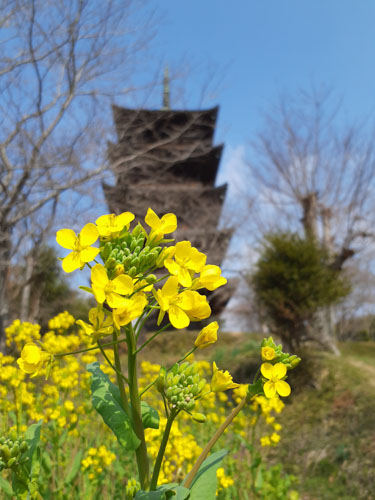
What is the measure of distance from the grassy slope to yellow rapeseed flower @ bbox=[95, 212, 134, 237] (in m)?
4.02

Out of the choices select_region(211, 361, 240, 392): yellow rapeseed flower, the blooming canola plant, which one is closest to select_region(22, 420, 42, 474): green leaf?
the blooming canola plant

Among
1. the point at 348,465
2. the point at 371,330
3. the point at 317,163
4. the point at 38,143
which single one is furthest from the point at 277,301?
the point at 371,330

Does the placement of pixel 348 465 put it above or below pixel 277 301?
below

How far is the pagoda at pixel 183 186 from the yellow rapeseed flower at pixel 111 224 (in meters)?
10.9

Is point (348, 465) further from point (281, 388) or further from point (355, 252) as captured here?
point (355, 252)

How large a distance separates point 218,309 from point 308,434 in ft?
34.5

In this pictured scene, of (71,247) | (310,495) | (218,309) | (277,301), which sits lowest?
(310,495)

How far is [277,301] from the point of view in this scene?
7527 millimetres

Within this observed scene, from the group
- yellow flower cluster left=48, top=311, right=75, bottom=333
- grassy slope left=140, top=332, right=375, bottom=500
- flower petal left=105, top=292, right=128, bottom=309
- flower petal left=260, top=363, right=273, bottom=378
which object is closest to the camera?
flower petal left=105, top=292, right=128, bottom=309

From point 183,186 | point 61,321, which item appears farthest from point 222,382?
point 183,186

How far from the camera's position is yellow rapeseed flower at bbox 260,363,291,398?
0.65 meters

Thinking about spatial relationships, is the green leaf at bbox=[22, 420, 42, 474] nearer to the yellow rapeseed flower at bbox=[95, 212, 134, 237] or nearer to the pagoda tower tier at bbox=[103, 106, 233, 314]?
the yellow rapeseed flower at bbox=[95, 212, 134, 237]

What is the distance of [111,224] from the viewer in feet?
2.25

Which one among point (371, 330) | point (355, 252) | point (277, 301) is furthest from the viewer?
point (371, 330)
